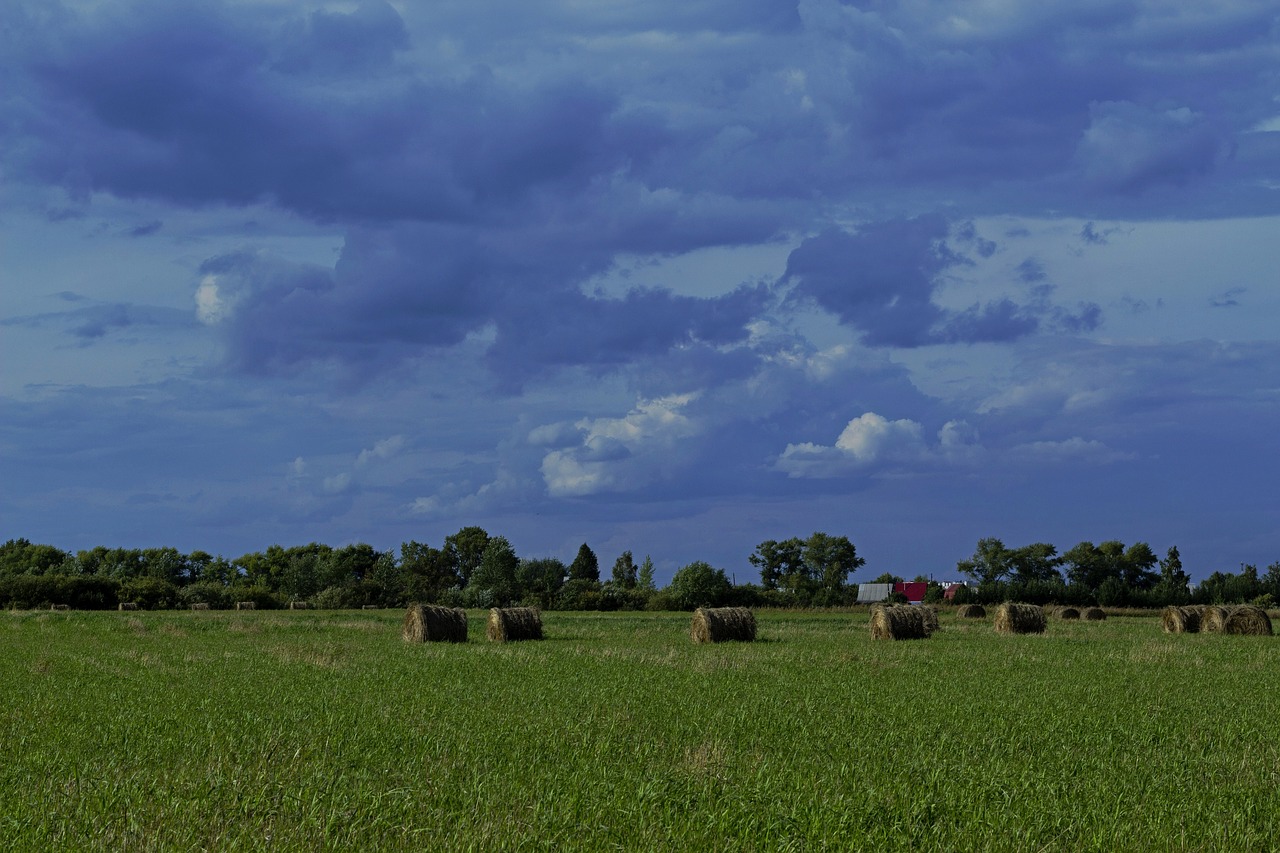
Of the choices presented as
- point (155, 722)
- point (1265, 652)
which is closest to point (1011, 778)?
point (155, 722)

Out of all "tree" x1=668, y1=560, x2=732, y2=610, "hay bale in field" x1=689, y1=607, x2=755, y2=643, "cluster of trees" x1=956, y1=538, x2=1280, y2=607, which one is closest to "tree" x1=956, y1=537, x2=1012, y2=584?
"cluster of trees" x1=956, y1=538, x2=1280, y2=607

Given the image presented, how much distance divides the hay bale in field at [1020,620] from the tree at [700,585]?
180ft

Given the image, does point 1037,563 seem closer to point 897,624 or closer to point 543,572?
point 543,572

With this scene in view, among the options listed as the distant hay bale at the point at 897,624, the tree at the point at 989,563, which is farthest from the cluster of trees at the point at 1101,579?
the distant hay bale at the point at 897,624

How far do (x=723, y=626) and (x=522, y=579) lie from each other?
337ft

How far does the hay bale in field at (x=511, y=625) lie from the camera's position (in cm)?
3856

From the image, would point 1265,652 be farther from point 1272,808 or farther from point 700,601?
point 700,601

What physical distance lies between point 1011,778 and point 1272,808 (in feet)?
8.37

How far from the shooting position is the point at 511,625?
38.7 metres

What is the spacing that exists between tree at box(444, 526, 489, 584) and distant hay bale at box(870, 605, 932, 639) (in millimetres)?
110536

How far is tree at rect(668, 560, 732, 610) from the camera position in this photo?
100688mm

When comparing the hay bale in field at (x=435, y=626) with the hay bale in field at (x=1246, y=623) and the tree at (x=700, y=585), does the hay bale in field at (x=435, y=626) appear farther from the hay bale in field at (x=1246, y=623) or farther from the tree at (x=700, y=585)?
the tree at (x=700, y=585)

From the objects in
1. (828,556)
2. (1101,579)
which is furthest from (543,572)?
(1101,579)

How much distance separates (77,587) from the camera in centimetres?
9656
